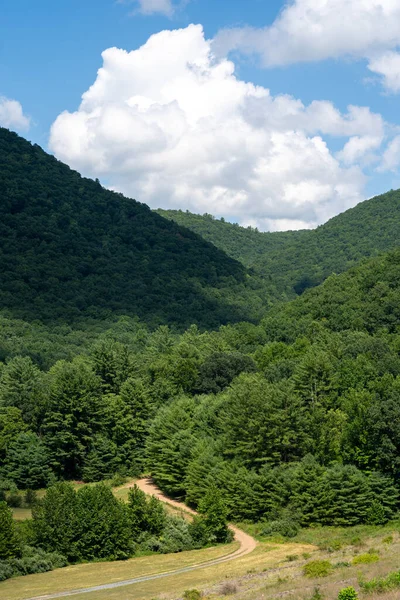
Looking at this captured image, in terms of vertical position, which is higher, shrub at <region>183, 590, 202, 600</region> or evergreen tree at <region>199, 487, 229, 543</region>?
shrub at <region>183, 590, 202, 600</region>

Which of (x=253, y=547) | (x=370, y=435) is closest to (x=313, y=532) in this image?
(x=253, y=547)

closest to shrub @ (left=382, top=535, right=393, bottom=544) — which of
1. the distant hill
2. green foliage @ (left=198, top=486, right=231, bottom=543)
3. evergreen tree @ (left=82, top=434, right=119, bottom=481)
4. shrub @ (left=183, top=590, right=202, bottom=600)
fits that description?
green foliage @ (left=198, top=486, right=231, bottom=543)

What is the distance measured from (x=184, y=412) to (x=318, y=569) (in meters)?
39.5

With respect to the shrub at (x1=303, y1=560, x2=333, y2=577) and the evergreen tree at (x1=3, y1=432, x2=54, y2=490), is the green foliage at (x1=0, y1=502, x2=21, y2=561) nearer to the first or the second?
the shrub at (x1=303, y1=560, x2=333, y2=577)

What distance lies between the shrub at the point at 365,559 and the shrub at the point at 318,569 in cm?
141

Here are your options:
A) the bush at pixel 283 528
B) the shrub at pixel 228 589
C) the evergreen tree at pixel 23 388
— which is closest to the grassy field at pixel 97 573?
the bush at pixel 283 528

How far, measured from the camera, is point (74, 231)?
552 feet

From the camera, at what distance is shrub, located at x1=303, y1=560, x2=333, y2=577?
31.9m

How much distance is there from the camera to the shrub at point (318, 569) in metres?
31.9

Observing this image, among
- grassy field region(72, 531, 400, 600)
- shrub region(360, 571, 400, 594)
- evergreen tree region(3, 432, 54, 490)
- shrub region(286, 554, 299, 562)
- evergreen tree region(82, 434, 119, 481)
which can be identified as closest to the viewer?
shrub region(360, 571, 400, 594)

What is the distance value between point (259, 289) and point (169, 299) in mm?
35447

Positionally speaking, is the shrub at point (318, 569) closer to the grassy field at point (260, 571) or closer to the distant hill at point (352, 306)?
the grassy field at point (260, 571)

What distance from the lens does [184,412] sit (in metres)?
71.4

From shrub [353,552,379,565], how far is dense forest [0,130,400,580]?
630 inches
